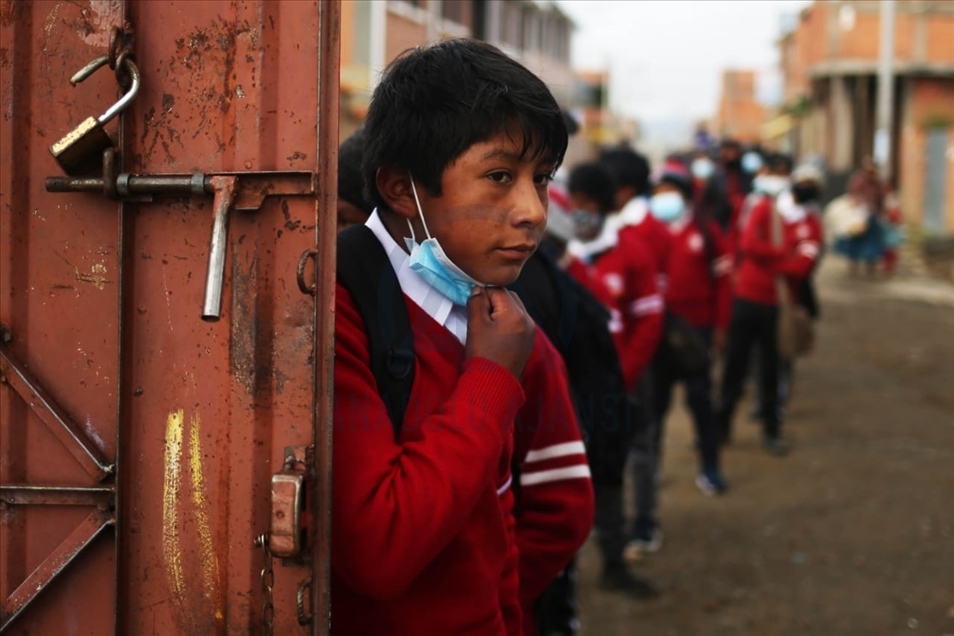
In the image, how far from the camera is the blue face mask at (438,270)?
1704 mm

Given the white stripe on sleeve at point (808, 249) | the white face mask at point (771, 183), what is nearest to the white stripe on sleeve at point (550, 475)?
the white stripe on sleeve at point (808, 249)

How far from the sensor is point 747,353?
25.0 feet

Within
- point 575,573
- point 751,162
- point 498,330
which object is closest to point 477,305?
point 498,330

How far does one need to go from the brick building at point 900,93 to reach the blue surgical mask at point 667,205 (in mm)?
17614

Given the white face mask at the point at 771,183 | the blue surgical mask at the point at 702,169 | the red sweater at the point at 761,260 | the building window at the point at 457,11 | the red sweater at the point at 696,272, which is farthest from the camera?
the building window at the point at 457,11

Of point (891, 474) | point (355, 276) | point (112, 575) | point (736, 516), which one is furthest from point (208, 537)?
point (891, 474)

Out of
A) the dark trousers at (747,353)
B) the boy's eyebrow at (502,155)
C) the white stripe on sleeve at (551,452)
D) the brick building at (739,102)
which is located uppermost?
the brick building at (739,102)

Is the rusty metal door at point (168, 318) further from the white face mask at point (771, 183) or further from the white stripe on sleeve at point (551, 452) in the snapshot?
the white face mask at point (771, 183)

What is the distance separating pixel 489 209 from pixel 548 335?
2.57 feet

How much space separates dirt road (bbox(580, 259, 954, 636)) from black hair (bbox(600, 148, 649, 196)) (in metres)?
2.00

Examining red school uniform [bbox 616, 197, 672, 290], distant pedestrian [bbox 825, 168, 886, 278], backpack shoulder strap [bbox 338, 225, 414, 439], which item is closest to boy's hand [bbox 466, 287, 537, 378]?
backpack shoulder strap [bbox 338, 225, 414, 439]

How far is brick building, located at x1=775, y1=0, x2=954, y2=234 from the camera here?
77.8 ft

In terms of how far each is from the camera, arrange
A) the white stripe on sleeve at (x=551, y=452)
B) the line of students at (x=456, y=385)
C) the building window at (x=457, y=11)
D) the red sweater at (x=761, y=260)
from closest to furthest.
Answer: the line of students at (x=456, y=385) < the white stripe on sleeve at (x=551, y=452) < the red sweater at (x=761, y=260) < the building window at (x=457, y=11)

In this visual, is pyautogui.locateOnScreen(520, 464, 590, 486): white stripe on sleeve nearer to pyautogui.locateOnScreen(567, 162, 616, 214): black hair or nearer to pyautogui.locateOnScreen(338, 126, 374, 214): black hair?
pyautogui.locateOnScreen(338, 126, 374, 214): black hair
